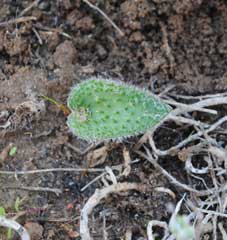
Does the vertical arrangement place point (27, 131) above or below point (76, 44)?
below

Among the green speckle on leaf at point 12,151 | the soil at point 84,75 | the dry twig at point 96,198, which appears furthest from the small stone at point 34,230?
the green speckle on leaf at point 12,151

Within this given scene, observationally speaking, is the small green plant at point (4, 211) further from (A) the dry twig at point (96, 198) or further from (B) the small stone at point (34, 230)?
(A) the dry twig at point (96, 198)

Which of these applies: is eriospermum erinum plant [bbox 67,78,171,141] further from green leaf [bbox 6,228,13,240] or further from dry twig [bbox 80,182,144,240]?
green leaf [bbox 6,228,13,240]

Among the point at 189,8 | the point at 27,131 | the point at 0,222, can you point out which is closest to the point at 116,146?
the point at 27,131

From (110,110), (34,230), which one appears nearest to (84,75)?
(110,110)

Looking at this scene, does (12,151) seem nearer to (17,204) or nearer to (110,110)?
(17,204)

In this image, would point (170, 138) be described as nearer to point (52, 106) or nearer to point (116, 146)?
point (116, 146)
